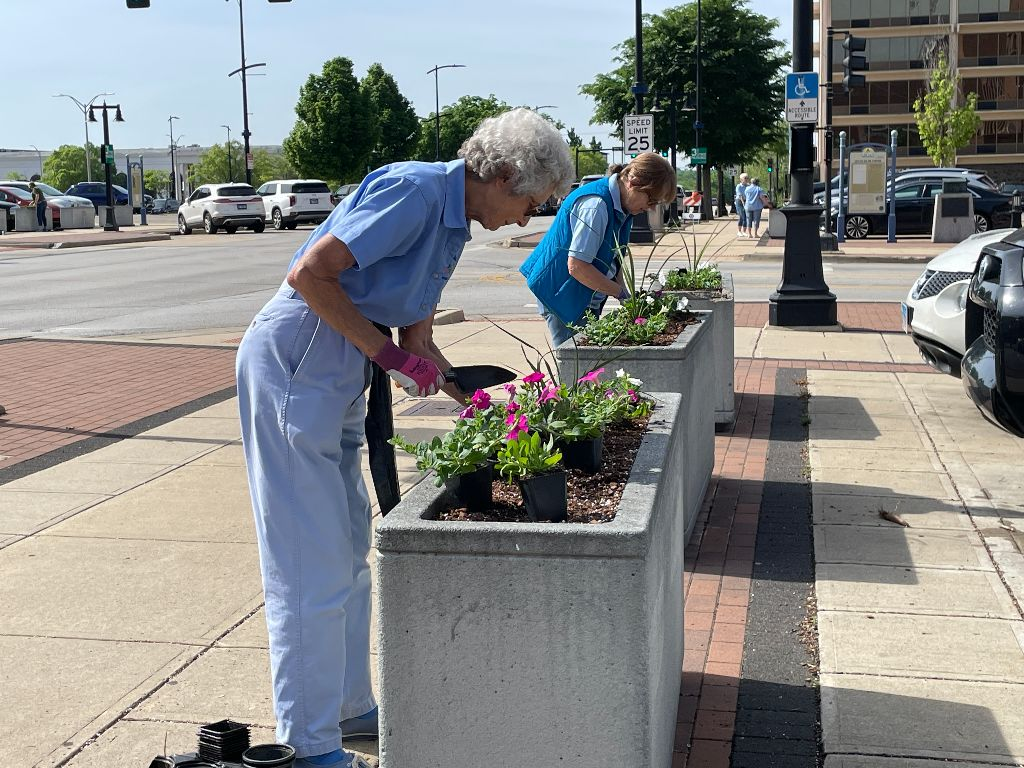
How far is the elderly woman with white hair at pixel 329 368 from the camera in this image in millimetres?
3180

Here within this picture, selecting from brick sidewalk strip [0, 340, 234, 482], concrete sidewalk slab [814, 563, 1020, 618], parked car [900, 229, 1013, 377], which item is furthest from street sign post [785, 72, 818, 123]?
concrete sidewalk slab [814, 563, 1020, 618]

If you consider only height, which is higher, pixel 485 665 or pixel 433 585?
pixel 433 585

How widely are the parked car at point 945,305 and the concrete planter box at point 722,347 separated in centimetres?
147

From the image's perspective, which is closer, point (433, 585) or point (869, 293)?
point (433, 585)

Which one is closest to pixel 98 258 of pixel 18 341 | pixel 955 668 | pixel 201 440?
pixel 18 341

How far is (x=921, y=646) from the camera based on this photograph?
4285mm

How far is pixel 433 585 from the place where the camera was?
2.77 meters

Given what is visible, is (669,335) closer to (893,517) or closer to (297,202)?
(893,517)

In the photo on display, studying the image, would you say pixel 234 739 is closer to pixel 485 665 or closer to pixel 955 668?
pixel 485 665

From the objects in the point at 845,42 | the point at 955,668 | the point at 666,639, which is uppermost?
the point at 845,42

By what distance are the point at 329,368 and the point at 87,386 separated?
23.8 feet

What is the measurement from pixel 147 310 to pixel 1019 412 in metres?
13.0

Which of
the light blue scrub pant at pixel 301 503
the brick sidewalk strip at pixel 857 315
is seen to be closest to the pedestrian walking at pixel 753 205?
the brick sidewalk strip at pixel 857 315

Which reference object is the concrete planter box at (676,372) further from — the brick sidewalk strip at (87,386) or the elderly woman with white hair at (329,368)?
the brick sidewalk strip at (87,386)
